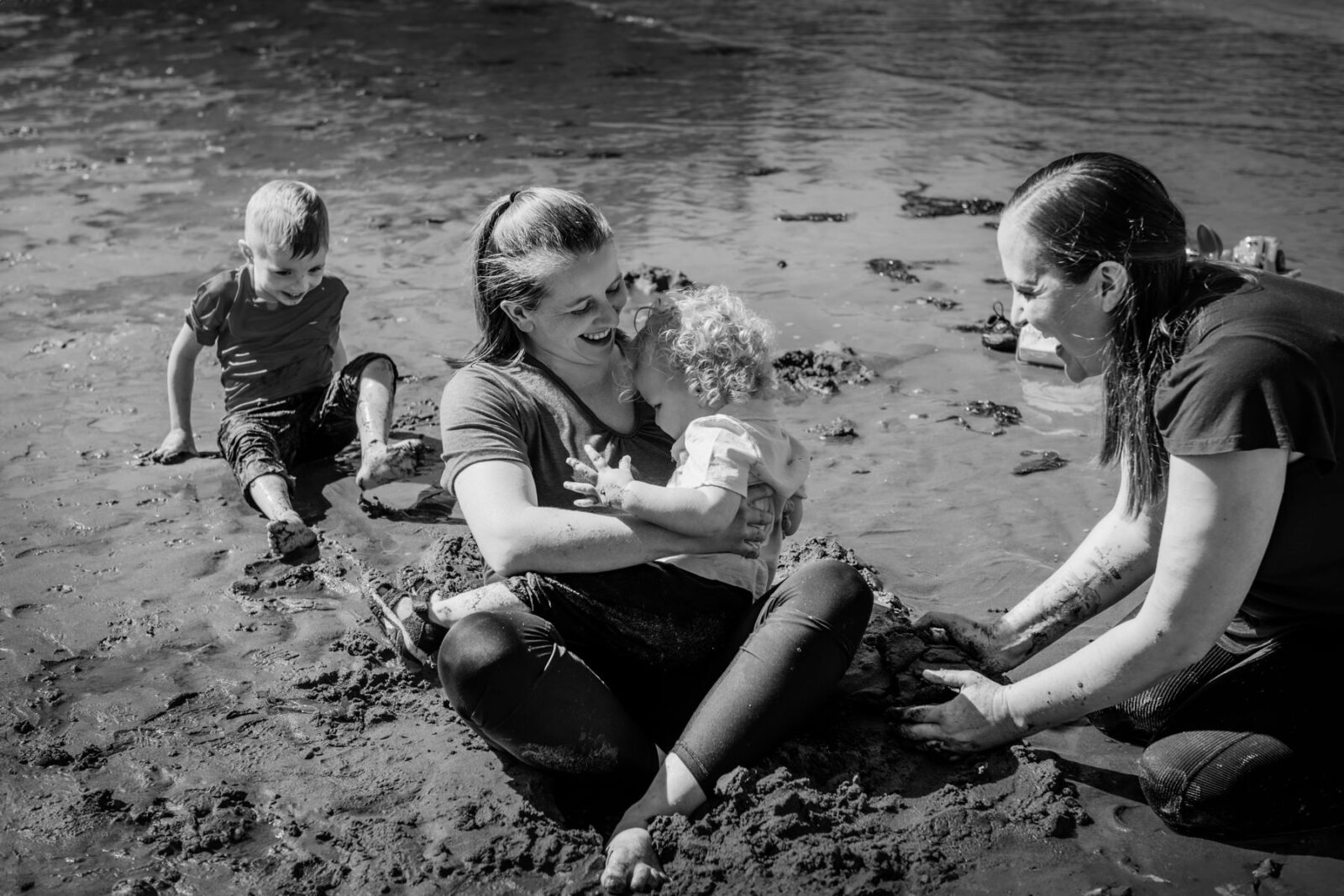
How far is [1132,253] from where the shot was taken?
257 centimetres

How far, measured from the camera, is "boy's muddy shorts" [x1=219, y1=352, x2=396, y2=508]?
457cm

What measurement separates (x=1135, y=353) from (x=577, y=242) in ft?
4.35

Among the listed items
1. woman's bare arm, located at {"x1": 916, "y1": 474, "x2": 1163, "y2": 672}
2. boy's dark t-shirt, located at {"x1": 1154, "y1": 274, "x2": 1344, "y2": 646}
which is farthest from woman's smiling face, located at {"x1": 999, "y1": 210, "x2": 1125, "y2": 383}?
woman's bare arm, located at {"x1": 916, "y1": 474, "x2": 1163, "y2": 672}

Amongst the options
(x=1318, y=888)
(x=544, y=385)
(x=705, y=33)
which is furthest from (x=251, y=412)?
(x=705, y=33)

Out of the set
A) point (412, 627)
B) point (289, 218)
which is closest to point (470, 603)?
point (412, 627)

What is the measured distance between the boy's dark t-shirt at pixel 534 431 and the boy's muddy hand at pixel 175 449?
7.18ft

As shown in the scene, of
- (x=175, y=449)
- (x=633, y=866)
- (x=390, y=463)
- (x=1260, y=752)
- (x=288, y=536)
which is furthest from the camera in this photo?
(x=175, y=449)

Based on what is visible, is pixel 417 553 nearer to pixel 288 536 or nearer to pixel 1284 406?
pixel 288 536

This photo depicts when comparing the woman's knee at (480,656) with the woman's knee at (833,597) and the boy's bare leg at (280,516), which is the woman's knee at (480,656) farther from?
the boy's bare leg at (280,516)

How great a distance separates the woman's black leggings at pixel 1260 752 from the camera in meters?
2.65

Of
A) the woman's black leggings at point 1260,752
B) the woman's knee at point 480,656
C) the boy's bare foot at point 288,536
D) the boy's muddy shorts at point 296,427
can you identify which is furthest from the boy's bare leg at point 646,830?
the boy's muddy shorts at point 296,427

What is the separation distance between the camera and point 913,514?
419cm

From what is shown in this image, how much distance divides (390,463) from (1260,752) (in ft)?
9.68

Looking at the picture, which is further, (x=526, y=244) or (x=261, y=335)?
(x=261, y=335)
